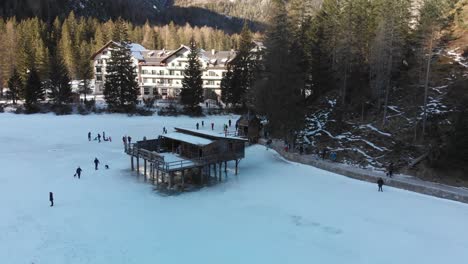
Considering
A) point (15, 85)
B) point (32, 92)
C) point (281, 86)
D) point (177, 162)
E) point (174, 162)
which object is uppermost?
point (281, 86)

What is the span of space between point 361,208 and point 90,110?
5037cm

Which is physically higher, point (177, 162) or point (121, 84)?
point (121, 84)

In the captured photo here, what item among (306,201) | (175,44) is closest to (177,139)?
(306,201)

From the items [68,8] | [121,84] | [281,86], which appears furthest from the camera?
[68,8]

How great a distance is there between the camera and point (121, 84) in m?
61.8

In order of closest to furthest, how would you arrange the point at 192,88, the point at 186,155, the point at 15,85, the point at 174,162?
the point at 174,162 → the point at 186,155 → the point at 15,85 → the point at 192,88

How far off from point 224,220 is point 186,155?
10920mm

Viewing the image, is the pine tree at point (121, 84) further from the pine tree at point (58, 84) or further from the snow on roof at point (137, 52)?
the snow on roof at point (137, 52)

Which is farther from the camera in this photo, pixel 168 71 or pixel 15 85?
pixel 168 71

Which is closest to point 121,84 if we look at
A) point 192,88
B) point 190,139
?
point 192,88

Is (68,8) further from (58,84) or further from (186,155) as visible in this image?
(186,155)

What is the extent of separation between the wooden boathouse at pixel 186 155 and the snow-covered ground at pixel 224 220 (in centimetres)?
180

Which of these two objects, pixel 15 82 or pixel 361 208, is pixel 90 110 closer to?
pixel 15 82

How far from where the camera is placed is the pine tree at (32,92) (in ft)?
193
